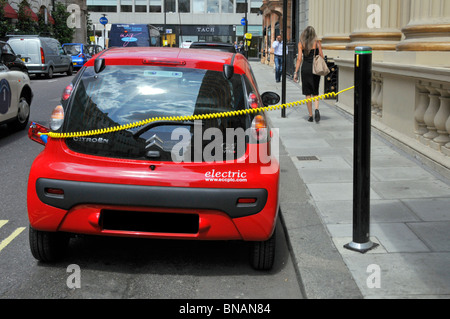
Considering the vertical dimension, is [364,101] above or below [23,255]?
above

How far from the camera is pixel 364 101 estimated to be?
447 cm

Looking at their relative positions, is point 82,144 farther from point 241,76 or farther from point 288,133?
point 288,133

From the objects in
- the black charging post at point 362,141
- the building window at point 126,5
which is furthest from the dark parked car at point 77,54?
the building window at point 126,5

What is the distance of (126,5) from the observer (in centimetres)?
8206

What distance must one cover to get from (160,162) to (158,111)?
0.37 metres

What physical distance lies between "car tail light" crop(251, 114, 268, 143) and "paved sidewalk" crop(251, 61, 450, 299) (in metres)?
0.93

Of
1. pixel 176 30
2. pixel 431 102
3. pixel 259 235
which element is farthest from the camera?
pixel 176 30

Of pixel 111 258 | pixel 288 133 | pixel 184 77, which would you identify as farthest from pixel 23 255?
pixel 288 133

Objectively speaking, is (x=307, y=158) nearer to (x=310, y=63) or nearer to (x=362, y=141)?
(x=362, y=141)

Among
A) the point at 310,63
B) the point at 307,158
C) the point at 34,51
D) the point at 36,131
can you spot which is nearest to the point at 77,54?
the point at 34,51

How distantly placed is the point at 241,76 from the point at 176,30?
7927 cm

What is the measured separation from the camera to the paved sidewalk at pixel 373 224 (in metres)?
4.02

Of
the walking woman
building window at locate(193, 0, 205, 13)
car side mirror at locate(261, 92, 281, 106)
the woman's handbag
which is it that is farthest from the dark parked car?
building window at locate(193, 0, 205, 13)

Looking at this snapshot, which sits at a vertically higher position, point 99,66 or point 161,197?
point 99,66
